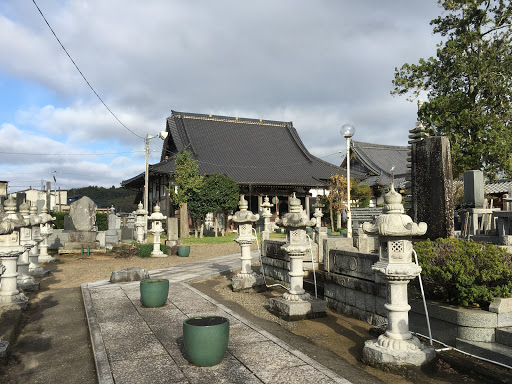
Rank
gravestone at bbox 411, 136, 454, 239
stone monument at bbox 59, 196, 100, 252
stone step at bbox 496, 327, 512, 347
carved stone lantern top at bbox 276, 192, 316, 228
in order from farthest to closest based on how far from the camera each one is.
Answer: stone monument at bbox 59, 196, 100, 252
gravestone at bbox 411, 136, 454, 239
carved stone lantern top at bbox 276, 192, 316, 228
stone step at bbox 496, 327, 512, 347

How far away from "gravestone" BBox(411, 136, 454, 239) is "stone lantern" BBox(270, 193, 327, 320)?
3173 mm

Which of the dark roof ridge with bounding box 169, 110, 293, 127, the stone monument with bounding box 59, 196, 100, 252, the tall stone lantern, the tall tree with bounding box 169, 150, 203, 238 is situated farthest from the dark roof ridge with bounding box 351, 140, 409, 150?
the tall stone lantern

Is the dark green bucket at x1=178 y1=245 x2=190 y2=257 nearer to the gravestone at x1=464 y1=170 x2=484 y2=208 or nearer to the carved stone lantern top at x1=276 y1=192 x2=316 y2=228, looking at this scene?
the carved stone lantern top at x1=276 y1=192 x2=316 y2=228

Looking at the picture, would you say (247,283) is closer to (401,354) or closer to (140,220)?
(401,354)

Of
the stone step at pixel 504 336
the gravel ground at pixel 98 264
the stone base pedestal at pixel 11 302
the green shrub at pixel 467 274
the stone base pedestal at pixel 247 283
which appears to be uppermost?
the green shrub at pixel 467 274

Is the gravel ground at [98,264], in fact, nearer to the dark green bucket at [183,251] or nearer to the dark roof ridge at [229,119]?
the dark green bucket at [183,251]

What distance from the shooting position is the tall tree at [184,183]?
25625 mm

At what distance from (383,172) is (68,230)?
92.0 feet

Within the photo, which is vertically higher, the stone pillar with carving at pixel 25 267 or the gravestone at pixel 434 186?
the gravestone at pixel 434 186

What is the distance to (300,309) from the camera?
7566mm

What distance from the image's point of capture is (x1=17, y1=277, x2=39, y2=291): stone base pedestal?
10.4 meters

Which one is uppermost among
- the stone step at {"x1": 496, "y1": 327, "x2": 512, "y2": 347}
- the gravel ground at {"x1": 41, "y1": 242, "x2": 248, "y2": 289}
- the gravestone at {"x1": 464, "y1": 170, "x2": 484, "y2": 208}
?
the gravestone at {"x1": 464, "y1": 170, "x2": 484, "y2": 208}

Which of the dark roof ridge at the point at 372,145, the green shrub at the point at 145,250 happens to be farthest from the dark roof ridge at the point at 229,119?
the green shrub at the point at 145,250

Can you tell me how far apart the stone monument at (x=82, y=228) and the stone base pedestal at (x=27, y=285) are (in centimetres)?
803
